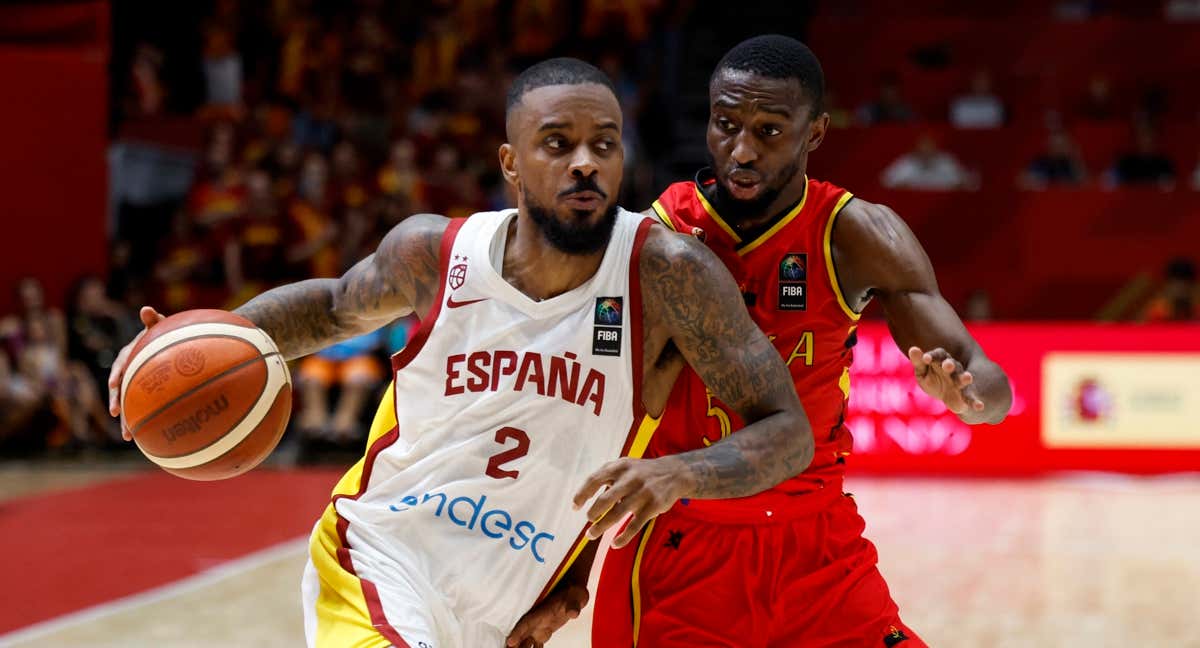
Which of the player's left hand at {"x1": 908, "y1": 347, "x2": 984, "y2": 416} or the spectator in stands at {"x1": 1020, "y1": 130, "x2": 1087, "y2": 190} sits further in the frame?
the spectator in stands at {"x1": 1020, "y1": 130, "x2": 1087, "y2": 190}

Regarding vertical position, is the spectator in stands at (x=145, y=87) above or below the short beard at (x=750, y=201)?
below

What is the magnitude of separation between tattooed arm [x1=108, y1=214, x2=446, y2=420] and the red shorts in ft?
2.80

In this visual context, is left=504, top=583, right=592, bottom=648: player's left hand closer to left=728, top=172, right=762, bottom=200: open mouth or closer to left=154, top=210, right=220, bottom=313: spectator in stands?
left=728, top=172, right=762, bottom=200: open mouth

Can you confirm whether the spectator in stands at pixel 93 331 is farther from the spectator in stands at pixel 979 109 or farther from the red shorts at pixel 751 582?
the red shorts at pixel 751 582

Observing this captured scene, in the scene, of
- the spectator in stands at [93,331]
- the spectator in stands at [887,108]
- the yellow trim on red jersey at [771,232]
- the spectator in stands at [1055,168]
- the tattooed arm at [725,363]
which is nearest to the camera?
the tattooed arm at [725,363]

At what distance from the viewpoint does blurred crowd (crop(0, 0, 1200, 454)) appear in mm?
11336

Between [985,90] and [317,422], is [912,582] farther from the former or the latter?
[985,90]

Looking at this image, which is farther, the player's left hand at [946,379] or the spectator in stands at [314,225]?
the spectator in stands at [314,225]

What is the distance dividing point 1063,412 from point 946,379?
27.1 ft

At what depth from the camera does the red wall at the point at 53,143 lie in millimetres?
11797

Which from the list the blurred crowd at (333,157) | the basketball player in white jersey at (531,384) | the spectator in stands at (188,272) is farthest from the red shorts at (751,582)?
the spectator in stands at (188,272)

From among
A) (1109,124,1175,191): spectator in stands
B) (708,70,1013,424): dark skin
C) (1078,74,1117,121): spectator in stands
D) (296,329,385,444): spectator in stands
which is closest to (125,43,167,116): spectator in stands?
(296,329,385,444): spectator in stands

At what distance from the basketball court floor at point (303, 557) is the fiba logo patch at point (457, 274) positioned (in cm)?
306

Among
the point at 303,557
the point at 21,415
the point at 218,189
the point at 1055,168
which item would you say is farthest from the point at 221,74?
the point at 303,557
